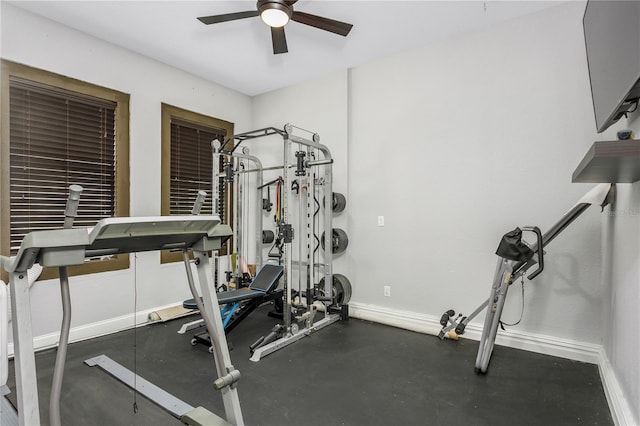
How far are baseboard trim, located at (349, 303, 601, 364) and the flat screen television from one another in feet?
5.56

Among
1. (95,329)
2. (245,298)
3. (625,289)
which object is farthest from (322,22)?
(95,329)

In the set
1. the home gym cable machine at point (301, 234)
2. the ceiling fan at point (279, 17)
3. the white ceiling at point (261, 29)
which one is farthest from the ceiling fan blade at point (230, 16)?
the home gym cable machine at point (301, 234)

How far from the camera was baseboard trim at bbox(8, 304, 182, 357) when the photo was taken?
2771 millimetres

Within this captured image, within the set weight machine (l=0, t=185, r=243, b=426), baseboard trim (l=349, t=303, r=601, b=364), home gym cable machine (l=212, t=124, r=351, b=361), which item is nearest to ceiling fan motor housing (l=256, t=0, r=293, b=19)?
home gym cable machine (l=212, t=124, r=351, b=361)

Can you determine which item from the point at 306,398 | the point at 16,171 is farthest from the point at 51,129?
the point at 306,398

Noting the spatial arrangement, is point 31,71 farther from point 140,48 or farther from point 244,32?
point 244,32

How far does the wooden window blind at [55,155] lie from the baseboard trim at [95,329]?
0.80m

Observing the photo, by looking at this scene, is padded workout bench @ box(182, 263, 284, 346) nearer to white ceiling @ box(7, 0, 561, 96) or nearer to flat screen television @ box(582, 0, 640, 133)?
white ceiling @ box(7, 0, 561, 96)

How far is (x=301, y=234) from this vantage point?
11.6 feet

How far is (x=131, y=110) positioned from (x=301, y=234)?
2.17 m

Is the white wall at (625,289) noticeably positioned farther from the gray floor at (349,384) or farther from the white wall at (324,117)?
the white wall at (324,117)

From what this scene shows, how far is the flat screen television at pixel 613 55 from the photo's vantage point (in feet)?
4.28

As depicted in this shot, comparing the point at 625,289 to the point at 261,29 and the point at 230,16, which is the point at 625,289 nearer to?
the point at 230,16

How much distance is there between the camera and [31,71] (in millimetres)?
2740
